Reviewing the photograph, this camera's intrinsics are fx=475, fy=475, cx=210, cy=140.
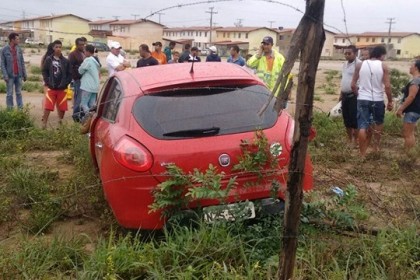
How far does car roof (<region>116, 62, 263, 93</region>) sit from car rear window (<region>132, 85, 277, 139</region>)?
0.07 metres

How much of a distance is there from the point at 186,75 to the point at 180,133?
64 cm

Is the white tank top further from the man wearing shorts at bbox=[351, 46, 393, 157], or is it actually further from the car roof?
the car roof

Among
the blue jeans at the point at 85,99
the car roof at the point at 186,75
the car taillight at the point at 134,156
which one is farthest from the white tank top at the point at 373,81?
the blue jeans at the point at 85,99

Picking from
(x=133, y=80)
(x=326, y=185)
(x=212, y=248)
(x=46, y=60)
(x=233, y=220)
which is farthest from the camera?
(x=46, y=60)

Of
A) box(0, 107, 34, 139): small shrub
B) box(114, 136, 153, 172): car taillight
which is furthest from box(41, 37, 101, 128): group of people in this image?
box(114, 136, 153, 172): car taillight

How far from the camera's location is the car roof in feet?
12.8

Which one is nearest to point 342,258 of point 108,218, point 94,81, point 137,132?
point 137,132

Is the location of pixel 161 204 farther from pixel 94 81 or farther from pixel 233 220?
pixel 94 81

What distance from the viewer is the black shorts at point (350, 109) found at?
746cm

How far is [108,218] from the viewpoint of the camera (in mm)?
4277

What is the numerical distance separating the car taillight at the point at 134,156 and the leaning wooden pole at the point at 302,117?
50.7 inches

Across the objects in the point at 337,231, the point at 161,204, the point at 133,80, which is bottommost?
the point at 337,231

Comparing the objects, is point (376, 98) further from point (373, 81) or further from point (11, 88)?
point (11, 88)

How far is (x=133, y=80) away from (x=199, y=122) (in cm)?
89
